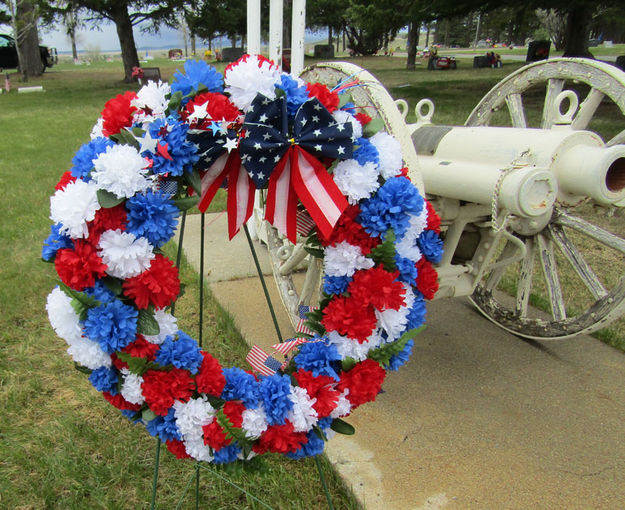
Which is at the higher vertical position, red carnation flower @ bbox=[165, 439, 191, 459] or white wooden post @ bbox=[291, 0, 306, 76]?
white wooden post @ bbox=[291, 0, 306, 76]

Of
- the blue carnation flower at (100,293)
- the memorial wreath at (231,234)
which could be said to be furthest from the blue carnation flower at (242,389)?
the blue carnation flower at (100,293)

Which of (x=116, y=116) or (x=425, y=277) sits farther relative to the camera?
(x=425, y=277)

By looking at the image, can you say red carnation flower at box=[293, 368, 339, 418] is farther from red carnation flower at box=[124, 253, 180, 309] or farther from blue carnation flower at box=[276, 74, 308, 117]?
blue carnation flower at box=[276, 74, 308, 117]

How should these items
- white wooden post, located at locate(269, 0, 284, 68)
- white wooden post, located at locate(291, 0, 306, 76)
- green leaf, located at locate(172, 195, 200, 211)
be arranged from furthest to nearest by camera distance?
white wooden post, located at locate(269, 0, 284, 68), white wooden post, located at locate(291, 0, 306, 76), green leaf, located at locate(172, 195, 200, 211)

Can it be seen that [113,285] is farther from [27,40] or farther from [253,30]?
[27,40]

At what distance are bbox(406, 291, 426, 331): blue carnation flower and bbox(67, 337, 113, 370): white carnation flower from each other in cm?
92

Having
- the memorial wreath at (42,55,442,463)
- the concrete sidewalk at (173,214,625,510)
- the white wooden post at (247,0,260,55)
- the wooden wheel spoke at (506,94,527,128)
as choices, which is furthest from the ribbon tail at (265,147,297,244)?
the white wooden post at (247,0,260,55)

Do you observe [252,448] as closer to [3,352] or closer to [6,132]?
[3,352]

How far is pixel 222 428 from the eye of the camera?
1542 millimetres

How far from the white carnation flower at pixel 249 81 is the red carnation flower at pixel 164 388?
30.9 inches

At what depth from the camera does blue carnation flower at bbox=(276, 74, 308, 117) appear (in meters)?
1.62

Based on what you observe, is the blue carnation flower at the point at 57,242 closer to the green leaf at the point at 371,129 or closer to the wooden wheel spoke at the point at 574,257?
the green leaf at the point at 371,129

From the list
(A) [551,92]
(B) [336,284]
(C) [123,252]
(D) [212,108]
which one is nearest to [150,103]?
(D) [212,108]

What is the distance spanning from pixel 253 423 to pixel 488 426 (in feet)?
4.52
